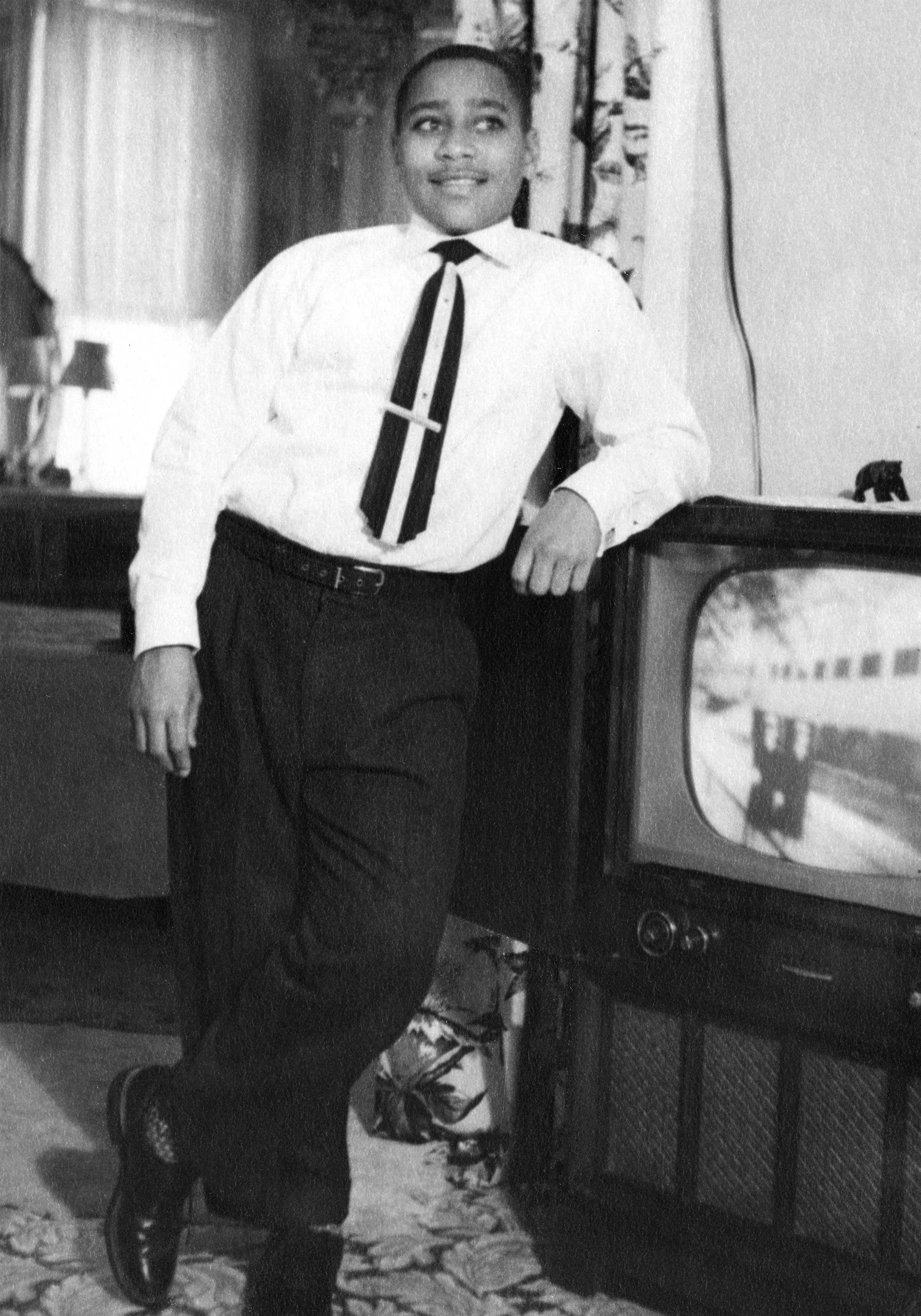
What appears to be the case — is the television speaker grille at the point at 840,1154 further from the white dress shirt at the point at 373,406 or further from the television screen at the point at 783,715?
the white dress shirt at the point at 373,406

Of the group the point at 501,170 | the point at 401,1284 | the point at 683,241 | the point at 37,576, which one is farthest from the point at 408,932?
the point at 37,576

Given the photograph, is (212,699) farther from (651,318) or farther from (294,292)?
(651,318)

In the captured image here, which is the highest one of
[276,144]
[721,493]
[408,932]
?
[276,144]

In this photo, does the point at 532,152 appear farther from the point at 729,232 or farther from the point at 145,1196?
the point at 145,1196

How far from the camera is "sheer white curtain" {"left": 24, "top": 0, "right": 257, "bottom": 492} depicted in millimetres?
6477

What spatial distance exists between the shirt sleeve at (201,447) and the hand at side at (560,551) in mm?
339

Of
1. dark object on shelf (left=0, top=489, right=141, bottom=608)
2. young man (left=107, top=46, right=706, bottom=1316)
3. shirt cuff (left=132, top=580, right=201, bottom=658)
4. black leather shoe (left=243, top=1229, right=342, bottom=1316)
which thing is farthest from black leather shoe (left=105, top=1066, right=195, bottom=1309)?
dark object on shelf (left=0, top=489, right=141, bottom=608)

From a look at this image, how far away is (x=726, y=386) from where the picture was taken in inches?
88.7

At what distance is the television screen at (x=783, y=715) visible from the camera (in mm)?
1563

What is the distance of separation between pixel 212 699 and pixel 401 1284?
703 mm

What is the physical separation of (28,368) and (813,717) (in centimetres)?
537

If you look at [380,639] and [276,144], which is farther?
[276,144]

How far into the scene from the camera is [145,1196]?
1.87 metres

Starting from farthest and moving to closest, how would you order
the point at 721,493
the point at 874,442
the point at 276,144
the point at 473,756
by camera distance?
the point at 276,144 → the point at 721,493 → the point at 874,442 → the point at 473,756
